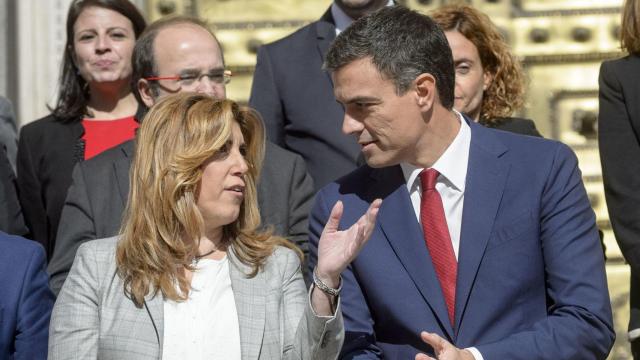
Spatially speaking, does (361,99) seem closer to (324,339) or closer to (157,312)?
(324,339)

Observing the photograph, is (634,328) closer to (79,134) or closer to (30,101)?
(79,134)

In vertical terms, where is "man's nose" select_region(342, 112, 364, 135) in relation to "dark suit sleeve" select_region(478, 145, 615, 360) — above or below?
above

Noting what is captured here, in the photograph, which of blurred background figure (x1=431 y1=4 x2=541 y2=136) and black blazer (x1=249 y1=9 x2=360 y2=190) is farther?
black blazer (x1=249 y1=9 x2=360 y2=190)

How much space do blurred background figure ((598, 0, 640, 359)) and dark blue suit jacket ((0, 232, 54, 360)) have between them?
186cm

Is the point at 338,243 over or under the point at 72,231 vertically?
over

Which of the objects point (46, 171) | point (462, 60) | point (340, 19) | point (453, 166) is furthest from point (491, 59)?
point (46, 171)

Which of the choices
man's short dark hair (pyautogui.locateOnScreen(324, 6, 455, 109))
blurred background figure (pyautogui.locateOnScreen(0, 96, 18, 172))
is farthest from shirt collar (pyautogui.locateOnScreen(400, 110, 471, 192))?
blurred background figure (pyautogui.locateOnScreen(0, 96, 18, 172))

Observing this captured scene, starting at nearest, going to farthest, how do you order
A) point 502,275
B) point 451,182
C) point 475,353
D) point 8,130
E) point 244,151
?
point 475,353, point 502,275, point 451,182, point 244,151, point 8,130

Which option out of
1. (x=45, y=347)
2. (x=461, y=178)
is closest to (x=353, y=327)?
(x=461, y=178)

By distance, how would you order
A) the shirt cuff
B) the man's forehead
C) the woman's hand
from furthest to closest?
the man's forehead, the shirt cuff, the woman's hand

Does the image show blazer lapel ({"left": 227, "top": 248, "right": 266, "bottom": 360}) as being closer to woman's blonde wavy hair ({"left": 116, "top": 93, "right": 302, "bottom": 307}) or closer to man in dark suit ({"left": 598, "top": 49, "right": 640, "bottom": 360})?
woman's blonde wavy hair ({"left": 116, "top": 93, "right": 302, "bottom": 307})

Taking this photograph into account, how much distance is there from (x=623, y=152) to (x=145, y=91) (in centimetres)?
158

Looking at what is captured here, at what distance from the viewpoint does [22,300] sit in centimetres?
385

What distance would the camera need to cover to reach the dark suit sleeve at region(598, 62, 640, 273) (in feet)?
15.1
